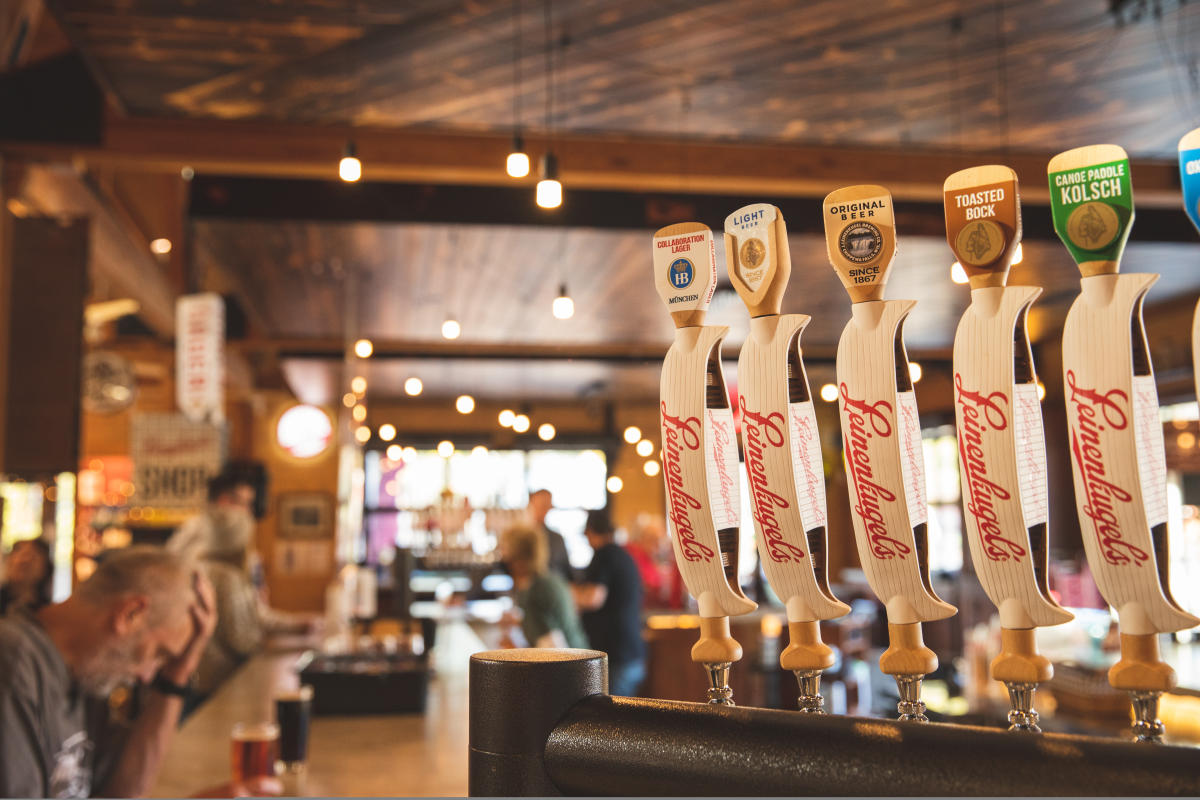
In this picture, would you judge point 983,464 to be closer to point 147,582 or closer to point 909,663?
point 909,663

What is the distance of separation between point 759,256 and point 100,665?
1634 millimetres

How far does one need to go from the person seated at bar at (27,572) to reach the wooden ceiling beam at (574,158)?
1.93 metres

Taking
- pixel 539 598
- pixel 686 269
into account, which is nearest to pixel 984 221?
pixel 686 269

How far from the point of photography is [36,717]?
1689 mm

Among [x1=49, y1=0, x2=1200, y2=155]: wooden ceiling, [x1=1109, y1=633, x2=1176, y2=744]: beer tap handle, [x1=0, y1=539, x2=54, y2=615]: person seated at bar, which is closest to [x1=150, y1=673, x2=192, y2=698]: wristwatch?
[x1=1109, y1=633, x2=1176, y2=744]: beer tap handle

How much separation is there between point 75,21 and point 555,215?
2.46 m

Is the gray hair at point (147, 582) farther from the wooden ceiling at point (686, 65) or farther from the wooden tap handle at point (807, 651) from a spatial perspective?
the wooden ceiling at point (686, 65)

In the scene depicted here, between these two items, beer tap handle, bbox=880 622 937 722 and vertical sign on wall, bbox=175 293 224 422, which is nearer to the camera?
beer tap handle, bbox=880 622 937 722

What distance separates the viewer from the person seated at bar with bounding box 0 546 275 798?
1.66 m

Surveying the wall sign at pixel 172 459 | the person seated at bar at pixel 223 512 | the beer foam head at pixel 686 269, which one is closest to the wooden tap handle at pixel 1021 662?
the beer foam head at pixel 686 269

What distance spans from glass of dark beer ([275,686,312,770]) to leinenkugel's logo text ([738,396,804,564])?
5.32ft

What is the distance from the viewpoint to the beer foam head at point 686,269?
32.0 inches

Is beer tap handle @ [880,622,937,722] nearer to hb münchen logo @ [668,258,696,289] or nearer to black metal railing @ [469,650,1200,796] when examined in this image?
black metal railing @ [469,650,1200,796]

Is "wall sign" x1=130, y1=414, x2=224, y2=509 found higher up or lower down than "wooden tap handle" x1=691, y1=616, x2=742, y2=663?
higher up
